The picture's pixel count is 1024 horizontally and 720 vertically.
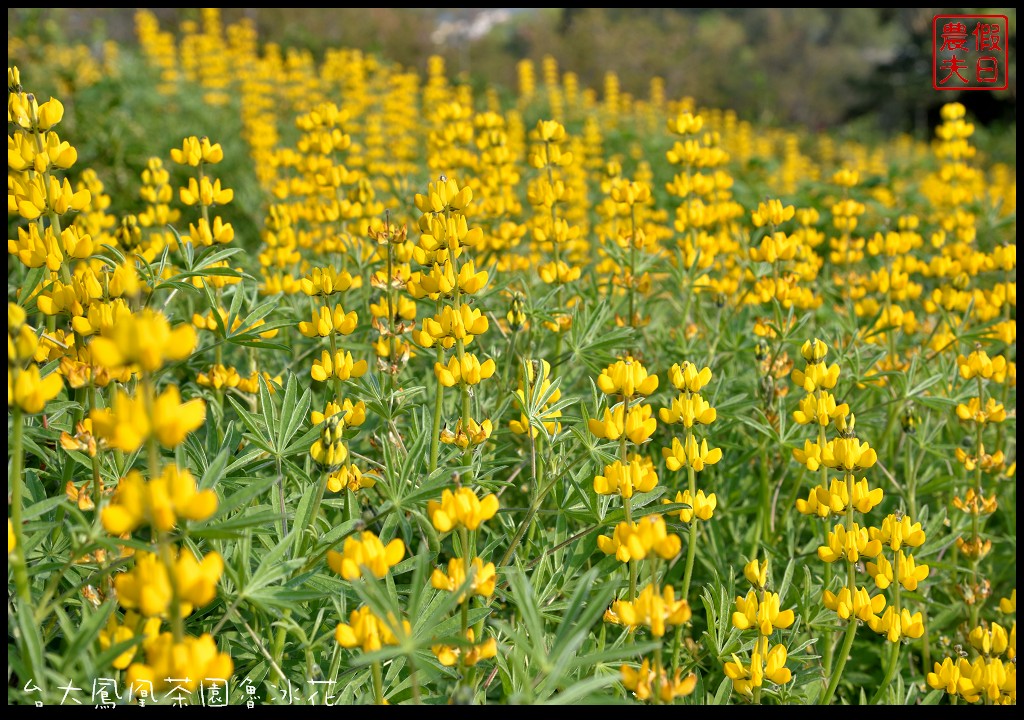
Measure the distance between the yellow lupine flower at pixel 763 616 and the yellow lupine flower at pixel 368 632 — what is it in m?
0.69

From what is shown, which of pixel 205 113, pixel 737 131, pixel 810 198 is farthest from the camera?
pixel 737 131

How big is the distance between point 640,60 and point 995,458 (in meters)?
18.2

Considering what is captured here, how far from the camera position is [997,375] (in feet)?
7.96

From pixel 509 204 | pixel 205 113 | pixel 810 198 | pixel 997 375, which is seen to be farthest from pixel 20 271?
pixel 205 113

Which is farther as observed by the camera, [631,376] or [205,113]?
[205,113]

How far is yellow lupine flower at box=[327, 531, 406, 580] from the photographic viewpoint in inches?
48.4

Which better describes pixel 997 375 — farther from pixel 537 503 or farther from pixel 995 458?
pixel 537 503

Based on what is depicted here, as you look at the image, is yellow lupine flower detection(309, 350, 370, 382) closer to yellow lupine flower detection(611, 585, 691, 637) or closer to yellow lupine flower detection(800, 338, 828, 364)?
yellow lupine flower detection(611, 585, 691, 637)

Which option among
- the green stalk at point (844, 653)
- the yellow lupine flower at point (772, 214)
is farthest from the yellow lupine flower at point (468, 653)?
the yellow lupine flower at point (772, 214)

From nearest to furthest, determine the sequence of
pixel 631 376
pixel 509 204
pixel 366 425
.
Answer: pixel 631 376, pixel 366 425, pixel 509 204

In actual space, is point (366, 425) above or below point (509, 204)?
below

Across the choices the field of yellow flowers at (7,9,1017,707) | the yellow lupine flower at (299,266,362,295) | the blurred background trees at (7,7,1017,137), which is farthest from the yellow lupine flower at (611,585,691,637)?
the blurred background trees at (7,7,1017,137)

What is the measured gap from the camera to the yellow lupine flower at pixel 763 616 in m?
1.61

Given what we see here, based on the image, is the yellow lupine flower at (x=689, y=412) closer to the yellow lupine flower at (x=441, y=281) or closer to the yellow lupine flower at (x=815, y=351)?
the yellow lupine flower at (x=815, y=351)
